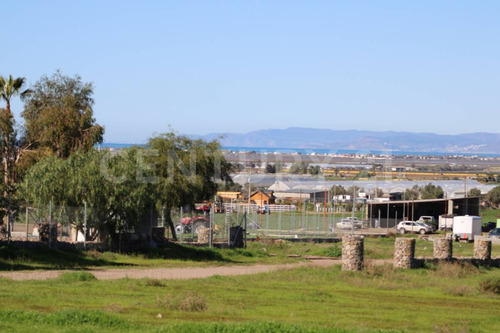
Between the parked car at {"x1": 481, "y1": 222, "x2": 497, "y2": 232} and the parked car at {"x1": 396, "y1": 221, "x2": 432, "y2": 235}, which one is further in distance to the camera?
the parked car at {"x1": 481, "y1": 222, "x2": 497, "y2": 232}

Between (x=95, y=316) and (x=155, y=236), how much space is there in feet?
67.7

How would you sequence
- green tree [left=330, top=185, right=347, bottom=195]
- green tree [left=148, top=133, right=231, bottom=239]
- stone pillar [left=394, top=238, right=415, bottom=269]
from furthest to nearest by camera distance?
green tree [left=330, top=185, right=347, bottom=195], green tree [left=148, top=133, right=231, bottom=239], stone pillar [left=394, top=238, right=415, bottom=269]

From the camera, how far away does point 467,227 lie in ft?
188

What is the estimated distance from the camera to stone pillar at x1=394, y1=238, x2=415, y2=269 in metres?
32.4

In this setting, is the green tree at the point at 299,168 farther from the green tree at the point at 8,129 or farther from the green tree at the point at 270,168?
the green tree at the point at 8,129

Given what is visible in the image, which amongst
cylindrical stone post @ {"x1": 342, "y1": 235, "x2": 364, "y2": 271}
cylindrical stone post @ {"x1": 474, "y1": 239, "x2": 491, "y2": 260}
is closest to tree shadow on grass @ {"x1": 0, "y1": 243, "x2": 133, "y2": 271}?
cylindrical stone post @ {"x1": 342, "y1": 235, "x2": 364, "y2": 271}

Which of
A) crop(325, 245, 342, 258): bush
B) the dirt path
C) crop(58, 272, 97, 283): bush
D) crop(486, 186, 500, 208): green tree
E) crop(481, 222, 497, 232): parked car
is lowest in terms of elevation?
crop(481, 222, 497, 232): parked car

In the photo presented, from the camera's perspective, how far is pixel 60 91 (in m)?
55.6

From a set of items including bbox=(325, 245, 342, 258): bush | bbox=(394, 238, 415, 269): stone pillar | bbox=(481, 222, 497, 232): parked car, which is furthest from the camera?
bbox=(481, 222, 497, 232): parked car

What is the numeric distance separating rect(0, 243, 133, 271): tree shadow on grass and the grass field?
4 centimetres

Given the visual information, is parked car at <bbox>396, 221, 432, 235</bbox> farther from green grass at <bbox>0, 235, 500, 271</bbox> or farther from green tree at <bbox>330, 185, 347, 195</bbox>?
green tree at <bbox>330, 185, 347, 195</bbox>

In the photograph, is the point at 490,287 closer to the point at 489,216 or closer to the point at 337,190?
the point at 489,216

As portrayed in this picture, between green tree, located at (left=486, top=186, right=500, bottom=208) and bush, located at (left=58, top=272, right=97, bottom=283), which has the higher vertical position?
green tree, located at (left=486, top=186, right=500, bottom=208)

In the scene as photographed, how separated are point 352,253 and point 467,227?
2913cm
